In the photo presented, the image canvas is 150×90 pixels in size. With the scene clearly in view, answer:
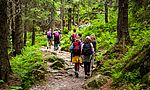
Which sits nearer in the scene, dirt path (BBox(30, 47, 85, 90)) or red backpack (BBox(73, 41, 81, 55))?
dirt path (BBox(30, 47, 85, 90))

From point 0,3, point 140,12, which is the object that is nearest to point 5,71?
point 0,3

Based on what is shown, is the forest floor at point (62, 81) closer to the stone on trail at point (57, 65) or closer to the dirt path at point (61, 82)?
the dirt path at point (61, 82)

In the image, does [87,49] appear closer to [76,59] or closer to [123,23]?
[76,59]

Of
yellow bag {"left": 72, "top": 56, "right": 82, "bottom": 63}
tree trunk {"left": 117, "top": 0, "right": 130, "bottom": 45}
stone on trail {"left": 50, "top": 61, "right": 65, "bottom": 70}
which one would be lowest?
stone on trail {"left": 50, "top": 61, "right": 65, "bottom": 70}

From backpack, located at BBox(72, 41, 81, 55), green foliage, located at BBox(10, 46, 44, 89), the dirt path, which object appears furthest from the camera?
backpack, located at BBox(72, 41, 81, 55)

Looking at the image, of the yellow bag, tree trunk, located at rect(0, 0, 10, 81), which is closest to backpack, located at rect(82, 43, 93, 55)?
the yellow bag

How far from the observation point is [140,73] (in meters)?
9.16

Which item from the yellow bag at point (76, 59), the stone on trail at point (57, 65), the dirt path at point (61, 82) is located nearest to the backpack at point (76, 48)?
the yellow bag at point (76, 59)

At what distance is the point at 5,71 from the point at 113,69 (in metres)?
4.04

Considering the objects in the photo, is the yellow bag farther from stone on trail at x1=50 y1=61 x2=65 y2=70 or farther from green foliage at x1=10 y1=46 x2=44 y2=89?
stone on trail at x1=50 y1=61 x2=65 y2=70

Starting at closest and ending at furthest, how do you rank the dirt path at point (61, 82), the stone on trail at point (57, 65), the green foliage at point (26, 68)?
the dirt path at point (61, 82)
the green foliage at point (26, 68)
the stone on trail at point (57, 65)

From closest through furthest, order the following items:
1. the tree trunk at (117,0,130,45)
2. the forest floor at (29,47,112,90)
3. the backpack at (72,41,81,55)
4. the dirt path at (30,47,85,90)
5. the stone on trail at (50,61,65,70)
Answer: the forest floor at (29,47,112,90) → the dirt path at (30,47,85,90) → the backpack at (72,41,81,55) → the tree trunk at (117,0,130,45) → the stone on trail at (50,61,65,70)

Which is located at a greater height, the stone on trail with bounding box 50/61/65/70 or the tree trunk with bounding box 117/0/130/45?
the tree trunk with bounding box 117/0/130/45

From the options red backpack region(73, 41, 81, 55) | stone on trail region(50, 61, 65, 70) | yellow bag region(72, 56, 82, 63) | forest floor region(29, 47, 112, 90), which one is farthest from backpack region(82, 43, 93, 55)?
stone on trail region(50, 61, 65, 70)
